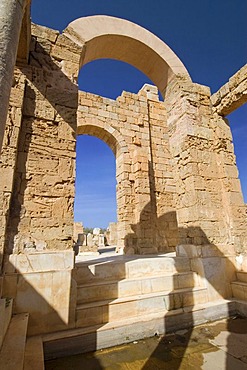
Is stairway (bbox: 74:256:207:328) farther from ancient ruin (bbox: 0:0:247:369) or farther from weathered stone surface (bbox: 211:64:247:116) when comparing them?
weathered stone surface (bbox: 211:64:247:116)

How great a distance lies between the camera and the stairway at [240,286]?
12.4 feet

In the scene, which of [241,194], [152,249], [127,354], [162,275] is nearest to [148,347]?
[127,354]

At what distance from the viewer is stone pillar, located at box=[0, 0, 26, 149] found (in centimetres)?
169

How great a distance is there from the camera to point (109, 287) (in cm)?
326

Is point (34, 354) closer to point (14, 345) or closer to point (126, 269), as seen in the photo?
point (14, 345)

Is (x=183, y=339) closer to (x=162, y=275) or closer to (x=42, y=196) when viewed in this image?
(x=162, y=275)

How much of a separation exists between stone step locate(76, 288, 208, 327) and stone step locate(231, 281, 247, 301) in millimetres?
719

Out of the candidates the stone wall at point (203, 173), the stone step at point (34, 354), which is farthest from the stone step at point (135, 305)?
the stone wall at point (203, 173)

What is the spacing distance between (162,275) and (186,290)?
0.48m

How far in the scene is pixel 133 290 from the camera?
340 cm

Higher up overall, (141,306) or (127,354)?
(141,306)

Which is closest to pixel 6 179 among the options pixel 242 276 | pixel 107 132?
pixel 242 276

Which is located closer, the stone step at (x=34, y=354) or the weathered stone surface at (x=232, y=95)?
the stone step at (x=34, y=354)

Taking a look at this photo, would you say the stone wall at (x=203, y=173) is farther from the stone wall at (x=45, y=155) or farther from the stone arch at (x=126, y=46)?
the stone wall at (x=45, y=155)
